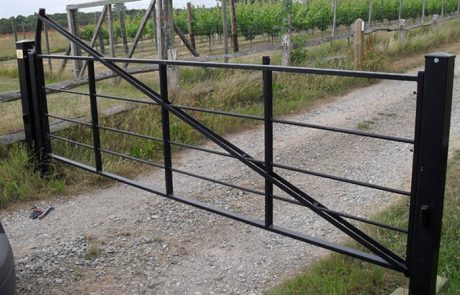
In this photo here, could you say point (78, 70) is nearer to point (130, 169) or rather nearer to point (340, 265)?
point (130, 169)

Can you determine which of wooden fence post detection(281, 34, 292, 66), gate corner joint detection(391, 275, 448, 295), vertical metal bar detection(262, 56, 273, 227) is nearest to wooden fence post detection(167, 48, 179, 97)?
wooden fence post detection(281, 34, 292, 66)

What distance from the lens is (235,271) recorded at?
356 cm

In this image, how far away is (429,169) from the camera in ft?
8.20

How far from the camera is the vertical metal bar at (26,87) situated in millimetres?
4953

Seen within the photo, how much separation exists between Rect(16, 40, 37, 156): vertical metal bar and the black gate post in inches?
147

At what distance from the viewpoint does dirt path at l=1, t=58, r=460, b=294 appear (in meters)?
3.51

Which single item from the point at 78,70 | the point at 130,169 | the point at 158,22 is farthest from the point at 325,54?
the point at 130,169

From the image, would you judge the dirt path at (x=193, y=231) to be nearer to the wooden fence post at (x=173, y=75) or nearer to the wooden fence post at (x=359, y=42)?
the wooden fence post at (x=173, y=75)

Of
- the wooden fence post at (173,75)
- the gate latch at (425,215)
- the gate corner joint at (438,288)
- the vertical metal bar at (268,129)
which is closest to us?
the gate latch at (425,215)

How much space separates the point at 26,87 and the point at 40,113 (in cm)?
28

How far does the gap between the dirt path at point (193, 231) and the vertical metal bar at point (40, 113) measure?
55 cm

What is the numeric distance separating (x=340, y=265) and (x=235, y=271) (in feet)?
2.27

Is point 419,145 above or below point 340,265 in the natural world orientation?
above

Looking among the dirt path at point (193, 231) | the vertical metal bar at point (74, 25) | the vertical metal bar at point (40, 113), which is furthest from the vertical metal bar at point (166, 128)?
the vertical metal bar at point (74, 25)
